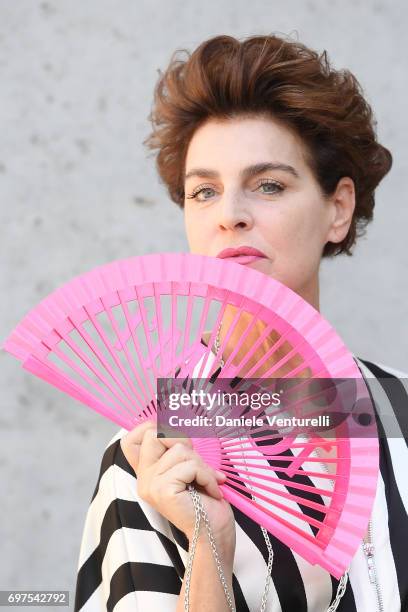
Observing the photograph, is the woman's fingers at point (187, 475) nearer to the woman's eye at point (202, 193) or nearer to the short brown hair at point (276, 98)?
the woman's eye at point (202, 193)

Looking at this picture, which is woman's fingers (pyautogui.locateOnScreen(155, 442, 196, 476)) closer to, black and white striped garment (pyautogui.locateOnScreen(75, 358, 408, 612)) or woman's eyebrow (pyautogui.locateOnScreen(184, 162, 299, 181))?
black and white striped garment (pyautogui.locateOnScreen(75, 358, 408, 612))

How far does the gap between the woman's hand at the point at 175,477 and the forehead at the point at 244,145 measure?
51 centimetres

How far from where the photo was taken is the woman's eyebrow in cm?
136

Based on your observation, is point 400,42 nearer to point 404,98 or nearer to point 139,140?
point 404,98

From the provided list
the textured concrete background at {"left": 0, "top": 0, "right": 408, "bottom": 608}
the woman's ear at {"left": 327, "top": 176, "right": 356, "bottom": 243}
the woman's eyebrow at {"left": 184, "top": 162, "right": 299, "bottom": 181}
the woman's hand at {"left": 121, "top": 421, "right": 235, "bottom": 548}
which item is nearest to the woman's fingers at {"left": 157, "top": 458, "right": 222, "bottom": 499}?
the woman's hand at {"left": 121, "top": 421, "right": 235, "bottom": 548}

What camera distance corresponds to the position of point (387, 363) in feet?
6.99

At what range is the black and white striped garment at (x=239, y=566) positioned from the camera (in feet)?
4.08

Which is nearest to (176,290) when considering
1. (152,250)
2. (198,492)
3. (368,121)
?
(198,492)

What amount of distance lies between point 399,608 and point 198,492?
409 millimetres

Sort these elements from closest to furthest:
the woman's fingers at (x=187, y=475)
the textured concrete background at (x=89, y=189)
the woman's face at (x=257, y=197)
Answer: the woman's fingers at (x=187, y=475) → the woman's face at (x=257, y=197) → the textured concrete background at (x=89, y=189)

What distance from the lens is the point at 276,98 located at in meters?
1.43

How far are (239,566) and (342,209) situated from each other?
0.68 metres

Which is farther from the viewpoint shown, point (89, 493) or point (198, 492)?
point (89, 493)

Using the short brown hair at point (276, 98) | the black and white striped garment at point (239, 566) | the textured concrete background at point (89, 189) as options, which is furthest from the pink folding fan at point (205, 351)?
the textured concrete background at point (89, 189)
